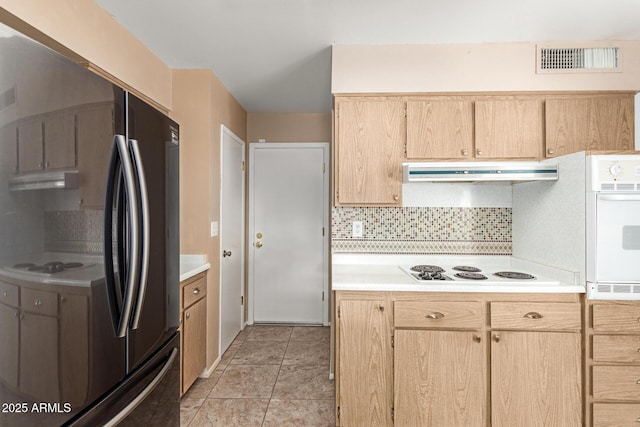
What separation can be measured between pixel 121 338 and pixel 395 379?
1.55 metres

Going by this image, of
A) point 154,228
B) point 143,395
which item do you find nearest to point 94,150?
point 154,228

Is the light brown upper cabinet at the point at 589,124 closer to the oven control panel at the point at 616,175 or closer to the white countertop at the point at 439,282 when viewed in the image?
the oven control panel at the point at 616,175

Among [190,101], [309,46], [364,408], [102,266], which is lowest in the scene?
[364,408]

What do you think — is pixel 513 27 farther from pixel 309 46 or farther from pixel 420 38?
pixel 309 46

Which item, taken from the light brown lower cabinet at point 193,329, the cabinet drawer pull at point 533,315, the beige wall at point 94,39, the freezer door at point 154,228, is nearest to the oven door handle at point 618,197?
the cabinet drawer pull at point 533,315

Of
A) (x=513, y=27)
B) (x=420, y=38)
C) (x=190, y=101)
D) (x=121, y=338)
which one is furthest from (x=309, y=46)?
(x=121, y=338)

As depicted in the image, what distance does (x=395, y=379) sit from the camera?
2021mm

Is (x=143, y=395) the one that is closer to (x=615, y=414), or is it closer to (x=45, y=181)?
(x=45, y=181)

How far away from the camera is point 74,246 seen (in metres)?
0.85

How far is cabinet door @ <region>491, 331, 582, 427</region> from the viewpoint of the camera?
196 cm

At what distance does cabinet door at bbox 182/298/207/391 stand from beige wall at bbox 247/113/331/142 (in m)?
2.13

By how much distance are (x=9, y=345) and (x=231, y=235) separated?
2.79 meters

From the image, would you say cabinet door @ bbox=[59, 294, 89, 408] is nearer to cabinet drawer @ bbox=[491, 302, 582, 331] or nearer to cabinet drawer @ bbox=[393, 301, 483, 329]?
cabinet drawer @ bbox=[393, 301, 483, 329]

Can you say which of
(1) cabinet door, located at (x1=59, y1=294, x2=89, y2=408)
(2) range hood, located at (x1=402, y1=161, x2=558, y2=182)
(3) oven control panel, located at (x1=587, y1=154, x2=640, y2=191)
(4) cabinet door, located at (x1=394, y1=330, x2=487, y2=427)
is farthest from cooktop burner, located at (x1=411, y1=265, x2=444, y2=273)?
(1) cabinet door, located at (x1=59, y1=294, x2=89, y2=408)
